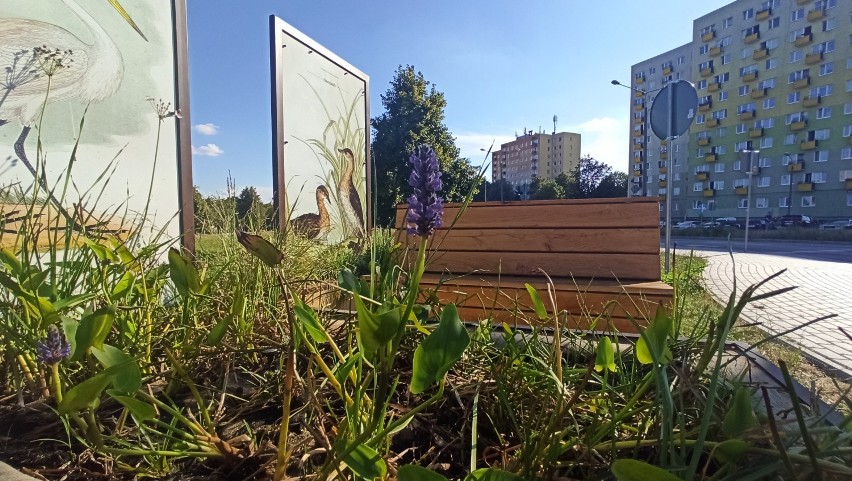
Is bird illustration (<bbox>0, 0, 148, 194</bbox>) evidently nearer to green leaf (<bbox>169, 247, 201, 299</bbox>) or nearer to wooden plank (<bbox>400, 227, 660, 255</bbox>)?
green leaf (<bbox>169, 247, 201, 299</bbox>)

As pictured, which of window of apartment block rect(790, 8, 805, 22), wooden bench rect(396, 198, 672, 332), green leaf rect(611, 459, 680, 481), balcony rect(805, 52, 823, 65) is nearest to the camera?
green leaf rect(611, 459, 680, 481)

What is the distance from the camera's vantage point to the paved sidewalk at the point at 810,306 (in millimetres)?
2707

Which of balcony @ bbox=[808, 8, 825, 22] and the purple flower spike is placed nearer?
the purple flower spike

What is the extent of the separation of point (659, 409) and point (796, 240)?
26.0 m

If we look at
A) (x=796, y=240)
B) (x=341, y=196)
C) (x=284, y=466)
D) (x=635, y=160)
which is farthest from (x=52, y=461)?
(x=635, y=160)

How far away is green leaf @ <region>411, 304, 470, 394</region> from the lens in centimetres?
40

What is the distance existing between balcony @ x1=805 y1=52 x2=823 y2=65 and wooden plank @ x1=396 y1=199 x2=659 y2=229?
136ft

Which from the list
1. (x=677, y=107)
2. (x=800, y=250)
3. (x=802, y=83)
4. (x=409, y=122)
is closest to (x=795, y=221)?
(x=802, y=83)

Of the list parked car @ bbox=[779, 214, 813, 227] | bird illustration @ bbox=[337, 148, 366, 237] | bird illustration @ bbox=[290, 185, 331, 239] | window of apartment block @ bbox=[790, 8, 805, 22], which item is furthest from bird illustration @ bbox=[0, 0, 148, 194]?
window of apartment block @ bbox=[790, 8, 805, 22]

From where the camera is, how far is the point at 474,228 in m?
2.85

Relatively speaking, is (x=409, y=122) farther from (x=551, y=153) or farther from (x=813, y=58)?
(x=551, y=153)

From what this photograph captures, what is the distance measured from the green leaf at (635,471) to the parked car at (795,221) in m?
36.9

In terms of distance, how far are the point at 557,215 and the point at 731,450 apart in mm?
2405

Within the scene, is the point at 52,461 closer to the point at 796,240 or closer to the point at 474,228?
the point at 474,228
